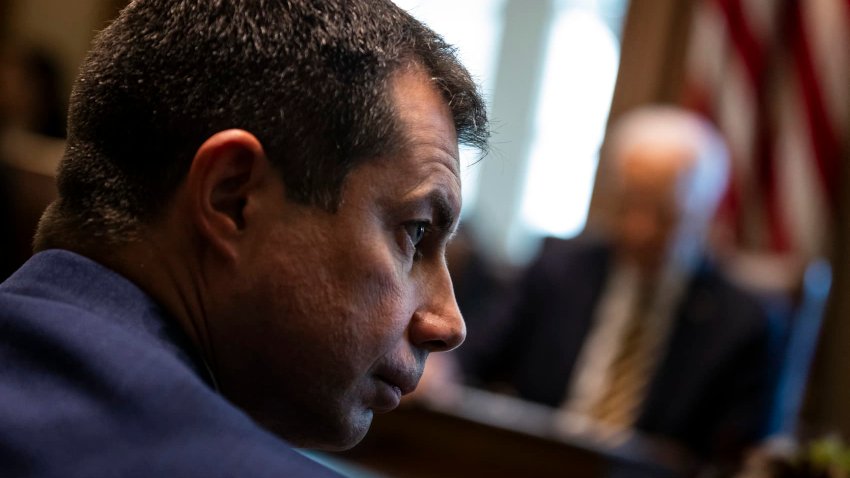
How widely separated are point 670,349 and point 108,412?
3.12 m

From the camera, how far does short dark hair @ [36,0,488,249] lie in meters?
1.12

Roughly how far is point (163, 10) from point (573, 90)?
600 centimetres

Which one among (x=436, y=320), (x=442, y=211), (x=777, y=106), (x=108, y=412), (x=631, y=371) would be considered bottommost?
(x=631, y=371)

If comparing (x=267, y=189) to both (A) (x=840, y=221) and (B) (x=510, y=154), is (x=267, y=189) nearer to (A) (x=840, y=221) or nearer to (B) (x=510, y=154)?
(A) (x=840, y=221)

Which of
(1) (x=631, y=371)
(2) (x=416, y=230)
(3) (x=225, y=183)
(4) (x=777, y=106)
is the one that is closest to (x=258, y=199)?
(3) (x=225, y=183)

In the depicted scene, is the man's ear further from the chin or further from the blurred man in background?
the blurred man in background

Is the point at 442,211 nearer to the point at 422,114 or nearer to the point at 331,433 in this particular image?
the point at 422,114

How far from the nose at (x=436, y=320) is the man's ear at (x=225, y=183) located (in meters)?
0.24

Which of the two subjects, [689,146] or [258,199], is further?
[689,146]

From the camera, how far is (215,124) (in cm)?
111

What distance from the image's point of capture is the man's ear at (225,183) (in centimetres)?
109

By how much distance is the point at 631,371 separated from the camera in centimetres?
384

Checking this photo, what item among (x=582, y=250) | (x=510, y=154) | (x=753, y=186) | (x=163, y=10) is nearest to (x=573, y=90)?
(x=510, y=154)

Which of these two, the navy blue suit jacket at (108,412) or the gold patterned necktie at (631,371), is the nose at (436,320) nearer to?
the navy blue suit jacket at (108,412)
